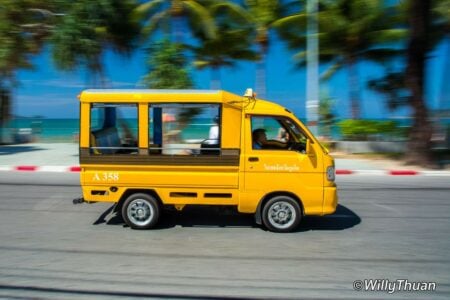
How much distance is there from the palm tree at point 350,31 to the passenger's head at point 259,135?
15.2 meters

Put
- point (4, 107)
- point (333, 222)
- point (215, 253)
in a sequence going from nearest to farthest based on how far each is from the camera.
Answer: point (215, 253) < point (333, 222) < point (4, 107)

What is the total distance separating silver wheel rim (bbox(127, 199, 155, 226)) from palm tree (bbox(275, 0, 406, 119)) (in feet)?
54.1

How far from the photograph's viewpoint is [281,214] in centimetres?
752

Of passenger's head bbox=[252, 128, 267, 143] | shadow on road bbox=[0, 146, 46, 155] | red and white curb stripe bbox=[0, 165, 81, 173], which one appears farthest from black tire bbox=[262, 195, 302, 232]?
shadow on road bbox=[0, 146, 46, 155]

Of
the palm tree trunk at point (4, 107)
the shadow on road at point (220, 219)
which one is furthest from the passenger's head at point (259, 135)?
the palm tree trunk at point (4, 107)

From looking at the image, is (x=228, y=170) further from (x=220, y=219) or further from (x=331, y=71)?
(x=331, y=71)

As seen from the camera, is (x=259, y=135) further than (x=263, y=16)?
No

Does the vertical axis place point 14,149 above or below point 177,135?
below

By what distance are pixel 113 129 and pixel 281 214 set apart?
10.2ft

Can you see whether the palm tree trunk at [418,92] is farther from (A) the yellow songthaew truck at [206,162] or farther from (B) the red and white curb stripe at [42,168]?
(B) the red and white curb stripe at [42,168]

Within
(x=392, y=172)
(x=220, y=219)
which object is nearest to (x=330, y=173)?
(x=220, y=219)

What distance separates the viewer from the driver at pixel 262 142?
755 cm

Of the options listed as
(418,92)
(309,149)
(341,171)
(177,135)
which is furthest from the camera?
(418,92)

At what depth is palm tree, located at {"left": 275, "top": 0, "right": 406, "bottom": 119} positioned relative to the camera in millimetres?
22609
